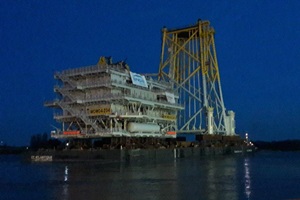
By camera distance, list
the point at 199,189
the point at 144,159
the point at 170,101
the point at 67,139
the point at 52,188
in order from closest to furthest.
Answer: the point at 199,189 → the point at 52,188 → the point at 144,159 → the point at 67,139 → the point at 170,101

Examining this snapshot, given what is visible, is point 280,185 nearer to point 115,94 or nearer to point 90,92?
point 115,94

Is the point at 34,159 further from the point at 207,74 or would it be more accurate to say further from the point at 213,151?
the point at 207,74

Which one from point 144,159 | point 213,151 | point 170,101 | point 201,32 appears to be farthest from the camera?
point 201,32

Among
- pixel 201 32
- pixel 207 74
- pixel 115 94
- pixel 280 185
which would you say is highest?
pixel 201 32

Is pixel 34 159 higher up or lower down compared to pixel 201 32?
lower down

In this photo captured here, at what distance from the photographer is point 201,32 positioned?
9912cm

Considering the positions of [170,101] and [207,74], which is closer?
[170,101]

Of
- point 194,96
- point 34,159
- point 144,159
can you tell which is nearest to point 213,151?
point 194,96

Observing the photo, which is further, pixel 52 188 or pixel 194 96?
pixel 194 96

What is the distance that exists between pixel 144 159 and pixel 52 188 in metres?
34.2

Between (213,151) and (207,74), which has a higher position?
(207,74)

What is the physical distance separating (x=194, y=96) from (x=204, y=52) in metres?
11.0

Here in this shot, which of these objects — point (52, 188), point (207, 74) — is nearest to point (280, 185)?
point (52, 188)

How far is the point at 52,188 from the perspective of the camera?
29844 millimetres
